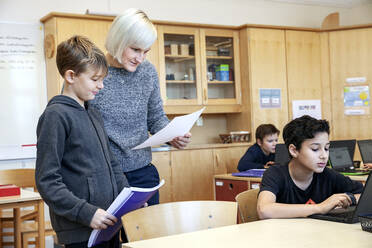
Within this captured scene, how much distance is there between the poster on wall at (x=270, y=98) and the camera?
5.81 meters

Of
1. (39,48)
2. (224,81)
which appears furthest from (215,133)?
(39,48)

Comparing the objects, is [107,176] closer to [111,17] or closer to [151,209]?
[151,209]

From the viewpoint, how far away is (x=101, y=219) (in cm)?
153

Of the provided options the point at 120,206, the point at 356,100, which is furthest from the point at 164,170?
the point at 120,206

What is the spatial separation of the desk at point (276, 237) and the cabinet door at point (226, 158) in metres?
3.76

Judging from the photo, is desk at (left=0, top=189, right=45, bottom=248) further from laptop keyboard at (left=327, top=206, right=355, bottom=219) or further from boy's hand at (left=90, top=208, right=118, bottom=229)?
laptop keyboard at (left=327, top=206, right=355, bottom=219)

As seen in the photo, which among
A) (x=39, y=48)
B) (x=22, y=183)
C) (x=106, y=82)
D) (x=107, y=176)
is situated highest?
(x=39, y=48)

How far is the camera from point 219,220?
5.96 ft

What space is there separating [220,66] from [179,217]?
13.6 feet

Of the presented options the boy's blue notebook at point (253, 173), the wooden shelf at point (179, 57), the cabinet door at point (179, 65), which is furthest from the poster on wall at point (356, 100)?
the boy's blue notebook at point (253, 173)

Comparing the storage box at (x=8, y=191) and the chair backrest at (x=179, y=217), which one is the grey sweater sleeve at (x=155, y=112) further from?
the storage box at (x=8, y=191)

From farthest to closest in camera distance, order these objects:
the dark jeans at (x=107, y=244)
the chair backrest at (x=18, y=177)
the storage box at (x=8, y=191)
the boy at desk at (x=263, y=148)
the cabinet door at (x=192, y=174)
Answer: the cabinet door at (x=192, y=174) → the boy at desk at (x=263, y=148) → the chair backrest at (x=18, y=177) → the storage box at (x=8, y=191) → the dark jeans at (x=107, y=244)

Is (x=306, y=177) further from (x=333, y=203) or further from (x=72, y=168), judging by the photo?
(x=72, y=168)

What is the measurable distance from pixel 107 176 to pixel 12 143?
345 cm
